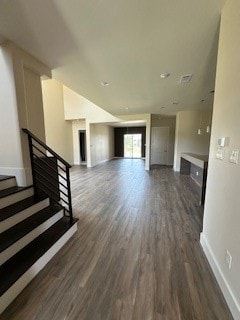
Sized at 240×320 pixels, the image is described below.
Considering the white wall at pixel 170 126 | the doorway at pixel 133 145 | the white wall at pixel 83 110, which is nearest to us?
the white wall at pixel 83 110

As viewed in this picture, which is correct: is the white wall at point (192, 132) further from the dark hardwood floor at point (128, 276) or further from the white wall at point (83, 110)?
the dark hardwood floor at point (128, 276)

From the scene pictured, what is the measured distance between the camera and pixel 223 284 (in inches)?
55.3

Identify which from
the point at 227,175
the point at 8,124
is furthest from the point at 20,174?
the point at 227,175

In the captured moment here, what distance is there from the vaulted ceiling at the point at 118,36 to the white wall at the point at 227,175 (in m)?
0.44

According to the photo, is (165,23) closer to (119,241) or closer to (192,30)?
(192,30)

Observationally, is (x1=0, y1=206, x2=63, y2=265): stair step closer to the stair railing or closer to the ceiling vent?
the stair railing

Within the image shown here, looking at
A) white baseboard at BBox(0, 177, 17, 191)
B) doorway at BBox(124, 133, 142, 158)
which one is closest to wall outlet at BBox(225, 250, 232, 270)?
white baseboard at BBox(0, 177, 17, 191)

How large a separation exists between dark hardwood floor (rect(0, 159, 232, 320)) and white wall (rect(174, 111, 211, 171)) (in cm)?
436

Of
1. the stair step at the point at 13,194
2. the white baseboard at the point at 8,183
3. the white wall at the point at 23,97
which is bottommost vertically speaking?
the stair step at the point at 13,194

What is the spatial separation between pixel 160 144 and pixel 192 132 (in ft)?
7.27

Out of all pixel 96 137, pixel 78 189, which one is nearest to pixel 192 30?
pixel 78 189

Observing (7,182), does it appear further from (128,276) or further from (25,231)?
→ (128,276)

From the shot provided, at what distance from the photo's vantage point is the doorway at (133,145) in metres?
11.6


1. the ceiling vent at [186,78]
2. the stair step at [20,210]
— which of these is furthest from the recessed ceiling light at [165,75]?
the stair step at [20,210]
